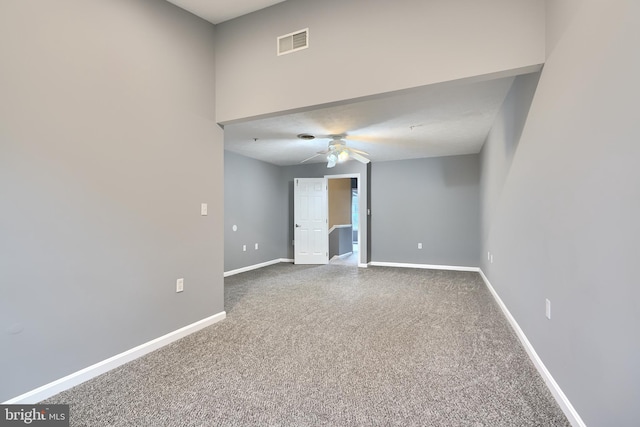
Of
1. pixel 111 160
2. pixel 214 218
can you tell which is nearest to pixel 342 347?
pixel 214 218

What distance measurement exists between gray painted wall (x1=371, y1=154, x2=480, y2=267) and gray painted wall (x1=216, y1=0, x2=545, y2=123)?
4.29 m

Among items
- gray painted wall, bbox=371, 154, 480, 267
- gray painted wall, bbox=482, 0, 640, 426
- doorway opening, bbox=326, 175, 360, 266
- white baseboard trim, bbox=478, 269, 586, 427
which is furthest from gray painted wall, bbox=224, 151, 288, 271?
gray painted wall, bbox=482, 0, 640, 426

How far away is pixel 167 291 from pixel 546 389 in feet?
9.60

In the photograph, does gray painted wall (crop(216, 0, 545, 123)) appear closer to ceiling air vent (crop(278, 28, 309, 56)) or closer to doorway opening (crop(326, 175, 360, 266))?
ceiling air vent (crop(278, 28, 309, 56))

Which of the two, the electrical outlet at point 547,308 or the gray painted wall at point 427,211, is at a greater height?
the gray painted wall at point 427,211

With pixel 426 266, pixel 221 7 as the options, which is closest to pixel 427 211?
pixel 426 266

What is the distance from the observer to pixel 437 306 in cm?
367

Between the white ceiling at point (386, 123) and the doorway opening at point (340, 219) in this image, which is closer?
the white ceiling at point (386, 123)

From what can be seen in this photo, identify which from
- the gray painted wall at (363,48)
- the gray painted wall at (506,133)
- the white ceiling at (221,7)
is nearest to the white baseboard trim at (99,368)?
the gray painted wall at (363,48)

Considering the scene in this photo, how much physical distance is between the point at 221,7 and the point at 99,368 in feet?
10.4

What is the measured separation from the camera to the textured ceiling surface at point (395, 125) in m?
3.13

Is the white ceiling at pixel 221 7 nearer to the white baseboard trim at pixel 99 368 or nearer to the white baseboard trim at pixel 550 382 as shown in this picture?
the white baseboard trim at pixel 99 368

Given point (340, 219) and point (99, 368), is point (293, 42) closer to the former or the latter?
point (99, 368)

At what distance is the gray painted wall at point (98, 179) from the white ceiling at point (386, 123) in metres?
0.71
